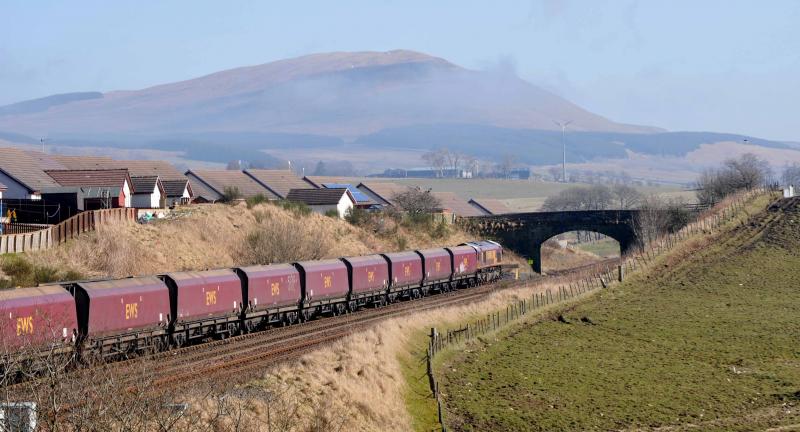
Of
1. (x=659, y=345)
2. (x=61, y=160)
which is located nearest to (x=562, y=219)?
(x=61, y=160)

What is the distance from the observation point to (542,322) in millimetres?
59031

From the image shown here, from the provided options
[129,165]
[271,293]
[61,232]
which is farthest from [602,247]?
[271,293]

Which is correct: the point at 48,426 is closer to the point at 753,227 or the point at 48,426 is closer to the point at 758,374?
the point at 758,374

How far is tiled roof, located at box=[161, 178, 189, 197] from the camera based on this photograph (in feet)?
334

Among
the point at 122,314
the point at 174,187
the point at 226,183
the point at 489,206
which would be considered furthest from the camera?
the point at 489,206

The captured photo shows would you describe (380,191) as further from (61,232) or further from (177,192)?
(61,232)

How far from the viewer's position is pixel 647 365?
4619 centimetres

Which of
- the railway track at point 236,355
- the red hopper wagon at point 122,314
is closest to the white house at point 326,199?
the railway track at point 236,355

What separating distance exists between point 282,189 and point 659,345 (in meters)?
84.7

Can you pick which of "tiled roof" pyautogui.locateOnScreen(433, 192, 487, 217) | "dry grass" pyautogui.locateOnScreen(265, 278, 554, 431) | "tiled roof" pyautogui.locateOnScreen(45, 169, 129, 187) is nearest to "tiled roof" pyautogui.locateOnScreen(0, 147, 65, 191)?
"tiled roof" pyautogui.locateOnScreen(45, 169, 129, 187)

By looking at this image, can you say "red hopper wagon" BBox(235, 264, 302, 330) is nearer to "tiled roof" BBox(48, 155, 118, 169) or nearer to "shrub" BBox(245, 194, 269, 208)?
"shrub" BBox(245, 194, 269, 208)

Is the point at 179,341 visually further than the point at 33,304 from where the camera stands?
Yes

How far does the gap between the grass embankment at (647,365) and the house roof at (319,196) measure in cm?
4278

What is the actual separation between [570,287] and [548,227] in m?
47.4
